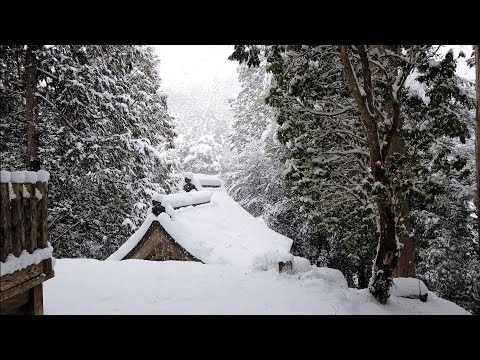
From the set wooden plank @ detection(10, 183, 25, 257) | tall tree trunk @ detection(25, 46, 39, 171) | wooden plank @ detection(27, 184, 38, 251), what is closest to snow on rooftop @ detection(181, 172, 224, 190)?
tall tree trunk @ detection(25, 46, 39, 171)

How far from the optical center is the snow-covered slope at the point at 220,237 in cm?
972

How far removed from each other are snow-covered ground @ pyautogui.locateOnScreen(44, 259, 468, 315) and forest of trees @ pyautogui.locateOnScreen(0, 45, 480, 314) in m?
0.89

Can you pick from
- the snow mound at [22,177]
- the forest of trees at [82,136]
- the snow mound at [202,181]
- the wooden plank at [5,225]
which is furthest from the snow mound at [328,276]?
the snow mound at [202,181]

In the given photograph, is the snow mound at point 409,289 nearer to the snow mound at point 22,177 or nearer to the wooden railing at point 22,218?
the wooden railing at point 22,218

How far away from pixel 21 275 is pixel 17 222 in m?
0.59

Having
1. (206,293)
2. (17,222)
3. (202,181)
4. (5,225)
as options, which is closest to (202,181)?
(202,181)

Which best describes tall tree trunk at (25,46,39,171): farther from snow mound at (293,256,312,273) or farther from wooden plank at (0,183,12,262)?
snow mound at (293,256,312,273)

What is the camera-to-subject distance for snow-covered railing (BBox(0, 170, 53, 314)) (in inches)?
133

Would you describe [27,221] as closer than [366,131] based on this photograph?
Yes

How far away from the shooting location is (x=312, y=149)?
6898 millimetres

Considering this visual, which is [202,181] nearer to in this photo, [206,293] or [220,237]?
[220,237]

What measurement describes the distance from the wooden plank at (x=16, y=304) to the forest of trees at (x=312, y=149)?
4.06 meters
